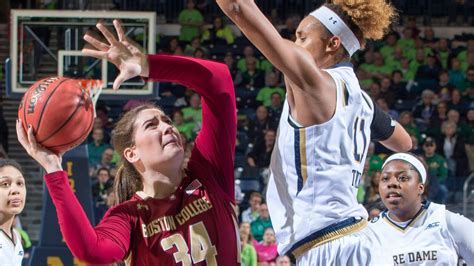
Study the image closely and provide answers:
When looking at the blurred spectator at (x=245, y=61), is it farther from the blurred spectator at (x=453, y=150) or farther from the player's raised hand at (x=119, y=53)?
the player's raised hand at (x=119, y=53)

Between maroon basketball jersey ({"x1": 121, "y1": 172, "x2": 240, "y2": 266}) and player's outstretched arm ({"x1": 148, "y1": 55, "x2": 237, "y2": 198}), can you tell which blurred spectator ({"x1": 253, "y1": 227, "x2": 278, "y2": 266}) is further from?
maroon basketball jersey ({"x1": 121, "y1": 172, "x2": 240, "y2": 266})

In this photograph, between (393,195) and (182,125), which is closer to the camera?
(393,195)

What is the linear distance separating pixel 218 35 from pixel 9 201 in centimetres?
959

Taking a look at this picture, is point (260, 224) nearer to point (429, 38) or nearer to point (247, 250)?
point (247, 250)

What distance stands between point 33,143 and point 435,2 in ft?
42.9

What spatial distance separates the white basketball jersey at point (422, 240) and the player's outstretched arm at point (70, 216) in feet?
8.24

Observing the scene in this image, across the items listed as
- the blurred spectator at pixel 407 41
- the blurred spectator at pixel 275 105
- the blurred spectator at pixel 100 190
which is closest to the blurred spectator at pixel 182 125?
the blurred spectator at pixel 275 105

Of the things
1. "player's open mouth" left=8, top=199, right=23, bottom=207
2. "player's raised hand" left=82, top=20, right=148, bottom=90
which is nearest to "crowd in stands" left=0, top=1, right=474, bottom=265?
"player's open mouth" left=8, top=199, right=23, bottom=207

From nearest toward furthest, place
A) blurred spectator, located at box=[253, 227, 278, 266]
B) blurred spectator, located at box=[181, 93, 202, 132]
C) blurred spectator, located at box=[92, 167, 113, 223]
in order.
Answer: blurred spectator, located at box=[253, 227, 278, 266] < blurred spectator, located at box=[92, 167, 113, 223] < blurred spectator, located at box=[181, 93, 202, 132]

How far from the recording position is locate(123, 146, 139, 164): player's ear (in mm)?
3869

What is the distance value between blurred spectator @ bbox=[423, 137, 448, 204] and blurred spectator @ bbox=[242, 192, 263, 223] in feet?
7.22

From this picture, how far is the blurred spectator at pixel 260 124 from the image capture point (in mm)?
12477

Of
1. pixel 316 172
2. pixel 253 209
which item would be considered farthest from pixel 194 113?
pixel 316 172

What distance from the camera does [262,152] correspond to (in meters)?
12.2
